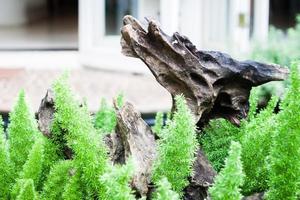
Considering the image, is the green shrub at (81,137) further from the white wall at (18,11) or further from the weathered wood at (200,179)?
the white wall at (18,11)

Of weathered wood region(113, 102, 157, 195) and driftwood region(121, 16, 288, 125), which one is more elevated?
driftwood region(121, 16, 288, 125)

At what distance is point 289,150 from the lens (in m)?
0.82

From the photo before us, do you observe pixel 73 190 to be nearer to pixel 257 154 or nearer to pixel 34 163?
pixel 34 163

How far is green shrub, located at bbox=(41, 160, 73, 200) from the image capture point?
915mm

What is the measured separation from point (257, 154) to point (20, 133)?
1.23 feet

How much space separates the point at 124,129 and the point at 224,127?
243 mm

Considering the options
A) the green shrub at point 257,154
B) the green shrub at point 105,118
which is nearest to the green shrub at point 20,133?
the green shrub at point 105,118

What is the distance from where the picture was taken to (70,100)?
0.93 meters

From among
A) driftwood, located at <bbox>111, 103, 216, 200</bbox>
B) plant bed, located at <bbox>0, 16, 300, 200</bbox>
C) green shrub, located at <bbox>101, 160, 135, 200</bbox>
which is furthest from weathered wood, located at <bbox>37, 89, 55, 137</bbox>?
green shrub, located at <bbox>101, 160, 135, 200</bbox>

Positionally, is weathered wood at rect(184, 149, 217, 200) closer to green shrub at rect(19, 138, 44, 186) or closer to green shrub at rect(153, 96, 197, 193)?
green shrub at rect(153, 96, 197, 193)

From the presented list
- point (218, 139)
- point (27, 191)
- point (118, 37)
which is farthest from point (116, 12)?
point (27, 191)

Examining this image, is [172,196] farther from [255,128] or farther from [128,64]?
[128,64]

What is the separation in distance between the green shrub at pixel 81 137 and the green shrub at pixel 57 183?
0.11 feet

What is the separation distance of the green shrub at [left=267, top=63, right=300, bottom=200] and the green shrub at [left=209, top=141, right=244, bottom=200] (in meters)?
0.13
